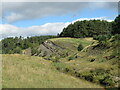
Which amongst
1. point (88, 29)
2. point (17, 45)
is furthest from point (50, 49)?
point (17, 45)

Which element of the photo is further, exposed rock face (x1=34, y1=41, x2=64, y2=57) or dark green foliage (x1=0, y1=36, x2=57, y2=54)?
dark green foliage (x1=0, y1=36, x2=57, y2=54)

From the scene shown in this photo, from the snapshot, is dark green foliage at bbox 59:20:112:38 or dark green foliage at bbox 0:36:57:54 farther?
dark green foliage at bbox 59:20:112:38

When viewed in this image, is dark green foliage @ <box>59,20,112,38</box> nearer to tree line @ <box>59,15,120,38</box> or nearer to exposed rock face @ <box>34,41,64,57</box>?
tree line @ <box>59,15,120,38</box>

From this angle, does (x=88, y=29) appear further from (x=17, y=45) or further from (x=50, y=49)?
(x=17, y=45)

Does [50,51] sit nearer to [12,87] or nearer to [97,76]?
[97,76]

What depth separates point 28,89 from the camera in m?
11.3

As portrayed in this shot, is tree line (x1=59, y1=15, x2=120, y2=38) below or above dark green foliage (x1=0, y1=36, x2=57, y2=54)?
above

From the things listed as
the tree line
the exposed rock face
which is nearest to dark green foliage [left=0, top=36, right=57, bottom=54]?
the exposed rock face

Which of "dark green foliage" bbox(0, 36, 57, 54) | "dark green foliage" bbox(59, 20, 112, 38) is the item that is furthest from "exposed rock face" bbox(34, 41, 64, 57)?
"dark green foliage" bbox(59, 20, 112, 38)

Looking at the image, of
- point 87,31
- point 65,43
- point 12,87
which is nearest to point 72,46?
point 65,43

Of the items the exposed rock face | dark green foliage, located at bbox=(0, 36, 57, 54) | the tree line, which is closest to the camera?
the exposed rock face

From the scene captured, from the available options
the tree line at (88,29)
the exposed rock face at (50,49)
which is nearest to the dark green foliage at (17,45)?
the exposed rock face at (50,49)

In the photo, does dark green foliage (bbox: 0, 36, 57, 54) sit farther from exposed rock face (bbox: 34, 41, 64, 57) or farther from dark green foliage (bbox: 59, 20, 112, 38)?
dark green foliage (bbox: 59, 20, 112, 38)

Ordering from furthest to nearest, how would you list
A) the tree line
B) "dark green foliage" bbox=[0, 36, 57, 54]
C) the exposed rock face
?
the tree line, "dark green foliage" bbox=[0, 36, 57, 54], the exposed rock face
